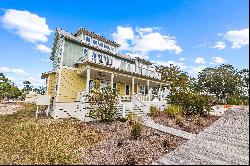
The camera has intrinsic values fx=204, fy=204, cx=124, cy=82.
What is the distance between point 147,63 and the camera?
111 ft

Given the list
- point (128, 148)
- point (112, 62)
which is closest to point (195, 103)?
point (112, 62)

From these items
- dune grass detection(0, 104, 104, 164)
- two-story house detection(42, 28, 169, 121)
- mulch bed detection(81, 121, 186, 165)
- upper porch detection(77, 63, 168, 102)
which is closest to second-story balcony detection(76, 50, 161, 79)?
two-story house detection(42, 28, 169, 121)

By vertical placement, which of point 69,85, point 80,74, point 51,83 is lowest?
point 69,85

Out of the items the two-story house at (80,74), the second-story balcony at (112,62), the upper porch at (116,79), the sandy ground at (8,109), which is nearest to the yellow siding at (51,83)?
the two-story house at (80,74)

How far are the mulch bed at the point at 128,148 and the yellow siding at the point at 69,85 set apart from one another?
26.9ft

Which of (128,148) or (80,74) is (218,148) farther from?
(80,74)

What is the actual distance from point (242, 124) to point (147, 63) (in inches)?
959

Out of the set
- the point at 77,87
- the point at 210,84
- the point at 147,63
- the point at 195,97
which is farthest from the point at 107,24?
the point at 210,84

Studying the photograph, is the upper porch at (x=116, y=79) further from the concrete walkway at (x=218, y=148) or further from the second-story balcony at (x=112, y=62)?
the concrete walkway at (x=218, y=148)

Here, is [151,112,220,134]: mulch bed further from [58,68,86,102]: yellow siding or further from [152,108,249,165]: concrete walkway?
[58,68,86,102]: yellow siding

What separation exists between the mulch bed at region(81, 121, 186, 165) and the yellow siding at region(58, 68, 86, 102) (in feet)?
26.9

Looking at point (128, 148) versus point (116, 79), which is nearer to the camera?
point (128, 148)

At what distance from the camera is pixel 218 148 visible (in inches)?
332

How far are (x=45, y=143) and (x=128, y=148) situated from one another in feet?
13.6
